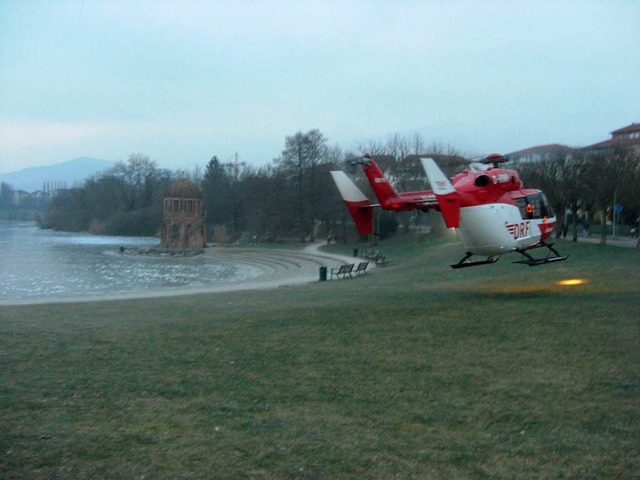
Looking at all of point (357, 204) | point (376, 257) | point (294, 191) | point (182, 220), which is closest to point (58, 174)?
point (182, 220)

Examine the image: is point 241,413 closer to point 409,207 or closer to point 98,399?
point 98,399

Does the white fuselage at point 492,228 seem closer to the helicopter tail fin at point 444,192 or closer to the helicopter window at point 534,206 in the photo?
the helicopter window at point 534,206

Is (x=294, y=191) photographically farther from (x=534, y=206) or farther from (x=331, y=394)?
(x=331, y=394)

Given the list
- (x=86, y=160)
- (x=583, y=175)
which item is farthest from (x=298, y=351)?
(x=86, y=160)

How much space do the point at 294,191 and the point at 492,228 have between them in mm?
46104

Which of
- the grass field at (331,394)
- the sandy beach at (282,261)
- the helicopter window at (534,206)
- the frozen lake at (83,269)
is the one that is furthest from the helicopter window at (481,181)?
the frozen lake at (83,269)

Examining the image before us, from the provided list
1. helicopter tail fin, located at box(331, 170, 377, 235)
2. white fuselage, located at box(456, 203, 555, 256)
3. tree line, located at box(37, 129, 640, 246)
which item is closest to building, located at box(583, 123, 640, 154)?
tree line, located at box(37, 129, 640, 246)

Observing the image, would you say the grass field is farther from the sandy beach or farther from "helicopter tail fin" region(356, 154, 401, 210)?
the sandy beach

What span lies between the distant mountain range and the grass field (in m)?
57.4

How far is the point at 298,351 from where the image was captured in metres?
9.36

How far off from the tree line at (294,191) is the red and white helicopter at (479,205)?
989mm

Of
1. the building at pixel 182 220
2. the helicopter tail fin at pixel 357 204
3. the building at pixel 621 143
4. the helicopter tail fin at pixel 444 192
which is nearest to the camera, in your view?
the helicopter tail fin at pixel 444 192

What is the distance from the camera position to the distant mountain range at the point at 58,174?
71356 millimetres

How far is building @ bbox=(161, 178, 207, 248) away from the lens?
2751 inches
